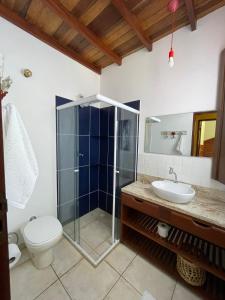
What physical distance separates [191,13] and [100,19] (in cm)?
92

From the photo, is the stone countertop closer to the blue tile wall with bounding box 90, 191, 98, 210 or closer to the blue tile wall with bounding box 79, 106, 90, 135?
the blue tile wall with bounding box 90, 191, 98, 210

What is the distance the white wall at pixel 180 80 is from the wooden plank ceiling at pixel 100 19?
0.12 metres

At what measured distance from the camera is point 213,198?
1453 mm

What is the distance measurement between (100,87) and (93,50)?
1.98ft

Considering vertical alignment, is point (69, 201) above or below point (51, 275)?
above

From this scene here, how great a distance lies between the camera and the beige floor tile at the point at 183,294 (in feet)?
3.93

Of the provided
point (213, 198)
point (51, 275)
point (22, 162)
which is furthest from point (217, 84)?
point (51, 275)

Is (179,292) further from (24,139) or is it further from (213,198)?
(24,139)

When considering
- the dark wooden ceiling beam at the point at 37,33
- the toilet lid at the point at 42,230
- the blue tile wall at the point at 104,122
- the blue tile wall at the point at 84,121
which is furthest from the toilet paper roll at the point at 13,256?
the dark wooden ceiling beam at the point at 37,33

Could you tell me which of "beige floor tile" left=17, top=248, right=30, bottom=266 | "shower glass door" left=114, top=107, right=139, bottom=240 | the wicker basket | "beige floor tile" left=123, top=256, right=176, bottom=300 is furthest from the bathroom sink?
"beige floor tile" left=17, top=248, right=30, bottom=266

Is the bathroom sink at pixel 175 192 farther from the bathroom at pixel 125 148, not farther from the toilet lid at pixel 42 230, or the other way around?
the toilet lid at pixel 42 230

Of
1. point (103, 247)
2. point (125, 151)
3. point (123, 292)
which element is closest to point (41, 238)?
point (103, 247)

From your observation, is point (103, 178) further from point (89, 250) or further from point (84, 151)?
point (89, 250)

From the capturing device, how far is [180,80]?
1.62 m
